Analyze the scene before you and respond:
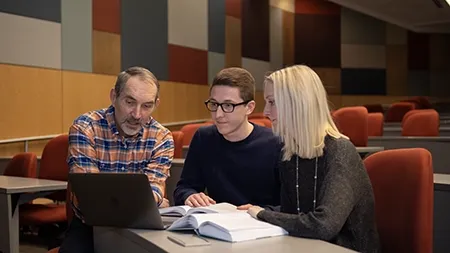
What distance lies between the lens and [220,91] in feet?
6.93

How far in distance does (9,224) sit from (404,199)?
1986mm

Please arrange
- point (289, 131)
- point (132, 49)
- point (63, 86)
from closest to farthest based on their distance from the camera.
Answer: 1. point (289, 131)
2. point (63, 86)
3. point (132, 49)

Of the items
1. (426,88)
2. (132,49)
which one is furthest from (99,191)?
(426,88)

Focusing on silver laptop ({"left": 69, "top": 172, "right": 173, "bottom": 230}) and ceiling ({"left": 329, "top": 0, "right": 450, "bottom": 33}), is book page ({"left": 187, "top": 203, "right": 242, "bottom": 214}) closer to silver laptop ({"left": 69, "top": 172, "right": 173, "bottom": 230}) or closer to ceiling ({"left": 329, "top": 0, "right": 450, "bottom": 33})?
silver laptop ({"left": 69, "top": 172, "right": 173, "bottom": 230})

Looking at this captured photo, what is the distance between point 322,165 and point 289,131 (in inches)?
5.4

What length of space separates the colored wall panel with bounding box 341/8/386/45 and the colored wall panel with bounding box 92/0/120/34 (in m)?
5.98

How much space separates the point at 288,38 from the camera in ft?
35.4

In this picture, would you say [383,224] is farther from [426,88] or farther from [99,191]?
[426,88]

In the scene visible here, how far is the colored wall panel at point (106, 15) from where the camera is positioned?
6.23 metres

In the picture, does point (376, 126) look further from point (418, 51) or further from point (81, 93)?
point (418, 51)

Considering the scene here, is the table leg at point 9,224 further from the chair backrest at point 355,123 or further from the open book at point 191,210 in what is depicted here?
the chair backrest at point 355,123

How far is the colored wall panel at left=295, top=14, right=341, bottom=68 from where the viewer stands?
1100 cm

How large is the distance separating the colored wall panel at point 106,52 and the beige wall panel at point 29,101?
643 mm

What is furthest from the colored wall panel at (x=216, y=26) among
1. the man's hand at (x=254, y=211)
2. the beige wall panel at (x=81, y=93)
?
the man's hand at (x=254, y=211)
